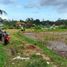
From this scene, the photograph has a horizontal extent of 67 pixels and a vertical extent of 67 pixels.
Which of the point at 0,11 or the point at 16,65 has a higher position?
the point at 0,11

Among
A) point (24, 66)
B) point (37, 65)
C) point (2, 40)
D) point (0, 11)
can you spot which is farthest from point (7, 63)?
point (0, 11)

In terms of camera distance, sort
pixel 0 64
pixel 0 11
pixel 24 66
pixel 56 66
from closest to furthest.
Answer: pixel 24 66
pixel 0 64
pixel 56 66
pixel 0 11

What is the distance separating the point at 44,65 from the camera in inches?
528

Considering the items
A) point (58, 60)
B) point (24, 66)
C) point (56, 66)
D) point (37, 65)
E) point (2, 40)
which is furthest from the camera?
point (2, 40)

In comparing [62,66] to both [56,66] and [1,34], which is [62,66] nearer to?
[56,66]

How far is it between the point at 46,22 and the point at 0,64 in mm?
94166

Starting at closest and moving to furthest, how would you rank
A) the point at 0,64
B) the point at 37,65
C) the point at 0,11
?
the point at 37,65 → the point at 0,64 → the point at 0,11

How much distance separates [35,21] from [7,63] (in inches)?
3634

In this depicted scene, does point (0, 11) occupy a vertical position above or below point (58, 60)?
above

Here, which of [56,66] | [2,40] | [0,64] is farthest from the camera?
[2,40]

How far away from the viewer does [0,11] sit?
99.3 feet

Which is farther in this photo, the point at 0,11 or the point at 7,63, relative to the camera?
the point at 0,11

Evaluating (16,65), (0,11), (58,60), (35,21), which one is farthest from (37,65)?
(35,21)

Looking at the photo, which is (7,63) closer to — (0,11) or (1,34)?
(1,34)
